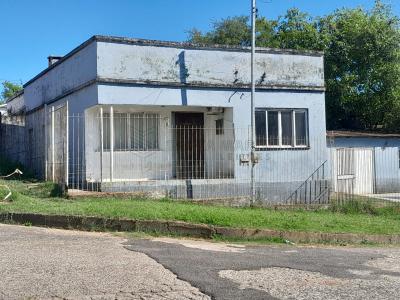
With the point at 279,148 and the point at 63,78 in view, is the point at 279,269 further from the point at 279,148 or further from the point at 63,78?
the point at 63,78

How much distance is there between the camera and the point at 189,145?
16.1 meters

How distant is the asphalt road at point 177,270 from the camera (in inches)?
236

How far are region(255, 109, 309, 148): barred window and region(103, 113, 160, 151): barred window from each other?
3087 mm

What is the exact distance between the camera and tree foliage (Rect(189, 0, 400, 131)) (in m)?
26.4

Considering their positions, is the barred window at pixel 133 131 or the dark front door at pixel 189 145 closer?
the barred window at pixel 133 131

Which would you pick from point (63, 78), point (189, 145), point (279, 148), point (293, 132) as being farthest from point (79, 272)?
point (63, 78)

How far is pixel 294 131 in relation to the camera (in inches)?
645

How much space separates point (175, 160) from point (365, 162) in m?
8.97

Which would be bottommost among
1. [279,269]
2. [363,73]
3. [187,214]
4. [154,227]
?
[279,269]

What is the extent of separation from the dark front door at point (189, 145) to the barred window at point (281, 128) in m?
1.76

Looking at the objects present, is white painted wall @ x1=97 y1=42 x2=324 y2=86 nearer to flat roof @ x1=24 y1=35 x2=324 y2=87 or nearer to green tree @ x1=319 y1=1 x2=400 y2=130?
flat roof @ x1=24 y1=35 x2=324 y2=87

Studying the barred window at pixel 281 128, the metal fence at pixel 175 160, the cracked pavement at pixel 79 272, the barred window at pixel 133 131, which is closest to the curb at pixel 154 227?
the cracked pavement at pixel 79 272

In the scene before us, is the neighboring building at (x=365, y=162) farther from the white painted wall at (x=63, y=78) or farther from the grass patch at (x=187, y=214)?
the white painted wall at (x=63, y=78)

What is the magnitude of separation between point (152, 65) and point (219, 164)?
349 cm
